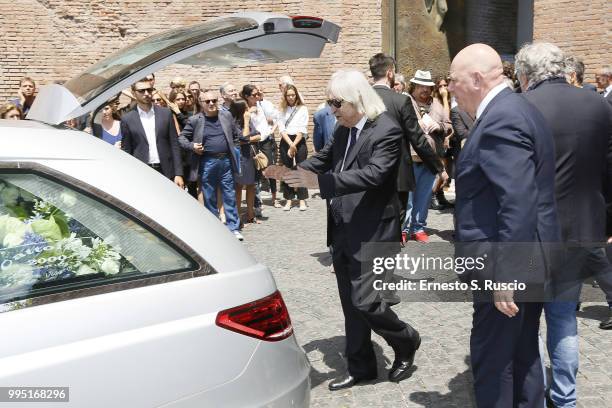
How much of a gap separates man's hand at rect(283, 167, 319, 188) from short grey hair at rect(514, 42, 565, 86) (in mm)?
1347

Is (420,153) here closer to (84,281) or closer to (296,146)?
(84,281)

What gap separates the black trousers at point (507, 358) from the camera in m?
2.98

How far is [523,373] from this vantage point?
3143 mm

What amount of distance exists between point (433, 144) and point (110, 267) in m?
6.06

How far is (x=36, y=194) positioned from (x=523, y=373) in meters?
2.22

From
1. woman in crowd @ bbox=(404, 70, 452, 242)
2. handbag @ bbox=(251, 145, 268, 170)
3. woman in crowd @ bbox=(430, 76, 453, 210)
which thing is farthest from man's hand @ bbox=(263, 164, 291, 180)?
handbag @ bbox=(251, 145, 268, 170)

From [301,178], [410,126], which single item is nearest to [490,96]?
[301,178]

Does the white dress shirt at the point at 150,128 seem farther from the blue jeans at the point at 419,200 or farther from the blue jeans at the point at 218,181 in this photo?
the blue jeans at the point at 419,200

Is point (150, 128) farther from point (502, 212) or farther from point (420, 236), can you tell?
point (502, 212)

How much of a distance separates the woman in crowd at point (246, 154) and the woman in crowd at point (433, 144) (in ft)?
8.89

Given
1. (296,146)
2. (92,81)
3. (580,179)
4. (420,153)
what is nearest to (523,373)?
(580,179)

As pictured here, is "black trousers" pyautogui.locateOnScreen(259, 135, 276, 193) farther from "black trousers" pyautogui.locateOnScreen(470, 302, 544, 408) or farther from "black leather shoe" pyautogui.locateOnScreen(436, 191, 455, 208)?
"black trousers" pyautogui.locateOnScreen(470, 302, 544, 408)

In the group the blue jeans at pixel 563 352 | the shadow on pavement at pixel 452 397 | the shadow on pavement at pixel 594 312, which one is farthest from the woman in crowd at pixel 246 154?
the blue jeans at pixel 563 352
